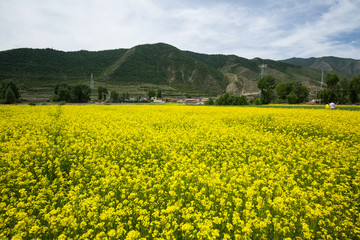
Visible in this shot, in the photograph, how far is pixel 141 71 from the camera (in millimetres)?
145125

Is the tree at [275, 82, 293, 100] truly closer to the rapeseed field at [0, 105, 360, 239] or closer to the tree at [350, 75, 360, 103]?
the tree at [350, 75, 360, 103]

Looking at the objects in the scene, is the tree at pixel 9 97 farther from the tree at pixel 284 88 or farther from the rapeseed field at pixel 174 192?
the tree at pixel 284 88

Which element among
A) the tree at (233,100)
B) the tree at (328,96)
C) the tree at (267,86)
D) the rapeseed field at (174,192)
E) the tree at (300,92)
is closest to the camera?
the rapeseed field at (174,192)

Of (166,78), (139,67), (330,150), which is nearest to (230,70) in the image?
(166,78)

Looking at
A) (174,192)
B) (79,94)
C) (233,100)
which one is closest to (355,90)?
(233,100)

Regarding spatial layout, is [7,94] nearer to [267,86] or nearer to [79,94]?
[79,94]

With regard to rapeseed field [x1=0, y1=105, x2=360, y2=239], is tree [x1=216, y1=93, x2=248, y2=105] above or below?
above

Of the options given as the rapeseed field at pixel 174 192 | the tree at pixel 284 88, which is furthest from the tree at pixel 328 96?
the rapeseed field at pixel 174 192

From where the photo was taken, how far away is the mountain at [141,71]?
10744 centimetres

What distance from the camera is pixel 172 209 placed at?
128 inches

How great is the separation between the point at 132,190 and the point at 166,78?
496ft

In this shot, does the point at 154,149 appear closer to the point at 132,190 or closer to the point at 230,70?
the point at 132,190

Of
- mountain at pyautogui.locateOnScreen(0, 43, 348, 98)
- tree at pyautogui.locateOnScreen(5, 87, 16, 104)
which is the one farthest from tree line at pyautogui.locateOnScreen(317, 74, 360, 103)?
tree at pyautogui.locateOnScreen(5, 87, 16, 104)

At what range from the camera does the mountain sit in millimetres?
107438
